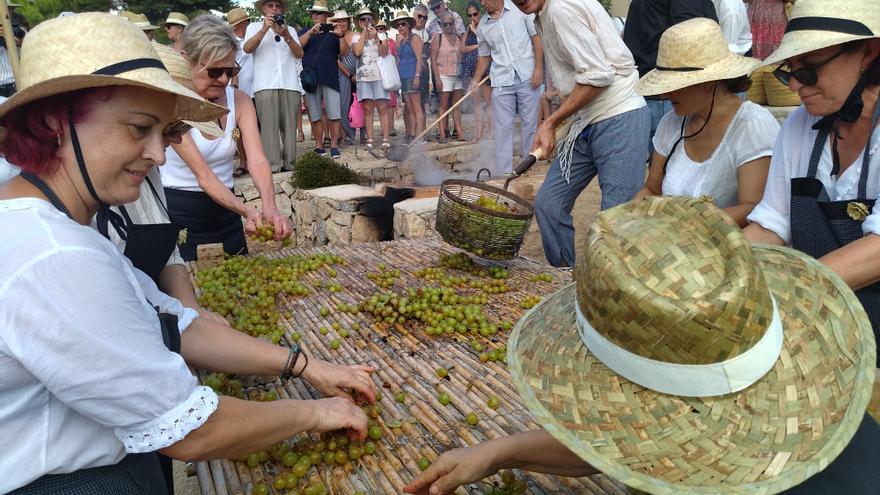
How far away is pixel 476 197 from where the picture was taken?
4.28m

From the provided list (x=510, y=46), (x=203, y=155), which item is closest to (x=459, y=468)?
(x=203, y=155)

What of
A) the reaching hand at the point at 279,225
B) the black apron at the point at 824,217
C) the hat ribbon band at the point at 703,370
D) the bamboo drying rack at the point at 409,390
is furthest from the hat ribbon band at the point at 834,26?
the reaching hand at the point at 279,225

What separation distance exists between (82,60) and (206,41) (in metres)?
2.25

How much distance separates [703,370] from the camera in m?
1.09

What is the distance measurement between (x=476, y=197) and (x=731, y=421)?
324 centimetres

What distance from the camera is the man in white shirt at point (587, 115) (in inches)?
153

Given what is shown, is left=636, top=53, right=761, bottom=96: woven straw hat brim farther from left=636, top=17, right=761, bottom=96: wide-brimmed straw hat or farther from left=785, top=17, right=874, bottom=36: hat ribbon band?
left=785, top=17, right=874, bottom=36: hat ribbon band

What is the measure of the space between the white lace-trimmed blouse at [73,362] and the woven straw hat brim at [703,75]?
2.40m

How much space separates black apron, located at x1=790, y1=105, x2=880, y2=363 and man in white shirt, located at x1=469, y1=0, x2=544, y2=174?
555cm

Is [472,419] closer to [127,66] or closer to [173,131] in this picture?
[173,131]

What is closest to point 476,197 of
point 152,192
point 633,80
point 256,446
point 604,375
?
point 633,80

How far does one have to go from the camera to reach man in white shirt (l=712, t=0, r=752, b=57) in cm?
479

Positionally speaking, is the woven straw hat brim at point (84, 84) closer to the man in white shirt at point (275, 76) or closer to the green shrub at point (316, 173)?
the green shrub at point (316, 173)

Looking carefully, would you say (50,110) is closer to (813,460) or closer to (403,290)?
(813,460)
